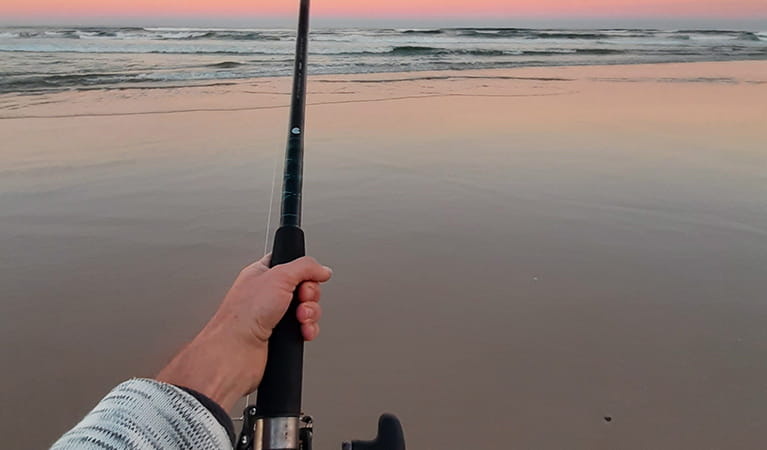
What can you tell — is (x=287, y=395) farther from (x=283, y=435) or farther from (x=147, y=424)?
(x=147, y=424)

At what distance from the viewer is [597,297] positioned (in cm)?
286

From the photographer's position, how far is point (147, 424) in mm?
756

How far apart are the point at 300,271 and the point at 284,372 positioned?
0.21m

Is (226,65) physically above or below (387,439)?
above

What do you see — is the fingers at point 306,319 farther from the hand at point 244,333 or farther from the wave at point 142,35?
the wave at point 142,35

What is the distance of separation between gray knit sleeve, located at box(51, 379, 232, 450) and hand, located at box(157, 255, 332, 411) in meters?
0.19

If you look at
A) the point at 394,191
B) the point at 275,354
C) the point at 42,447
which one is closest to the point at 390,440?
the point at 275,354

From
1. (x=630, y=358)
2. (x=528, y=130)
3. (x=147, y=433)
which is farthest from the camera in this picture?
(x=528, y=130)

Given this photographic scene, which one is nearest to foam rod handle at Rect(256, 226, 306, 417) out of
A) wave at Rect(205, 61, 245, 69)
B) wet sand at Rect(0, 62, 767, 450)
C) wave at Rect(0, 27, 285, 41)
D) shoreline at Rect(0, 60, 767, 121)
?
wet sand at Rect(0, 62, 767, 450)

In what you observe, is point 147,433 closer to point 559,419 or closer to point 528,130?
point 559,419

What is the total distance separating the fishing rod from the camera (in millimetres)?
959

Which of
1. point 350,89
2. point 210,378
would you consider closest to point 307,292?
point 210,378

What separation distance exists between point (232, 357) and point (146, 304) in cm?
194

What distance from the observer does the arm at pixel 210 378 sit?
0.74 meters
